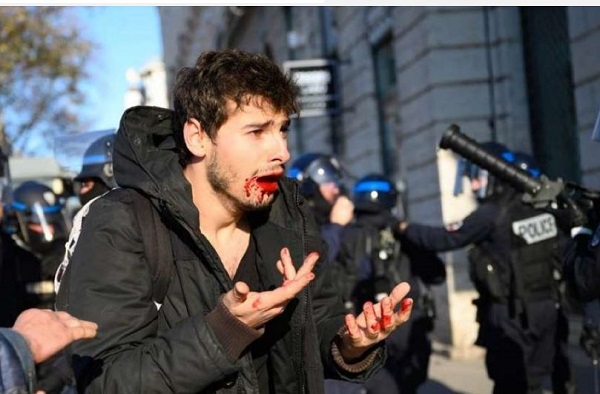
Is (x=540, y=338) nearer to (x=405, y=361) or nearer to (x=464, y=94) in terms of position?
(x=405, y=361)

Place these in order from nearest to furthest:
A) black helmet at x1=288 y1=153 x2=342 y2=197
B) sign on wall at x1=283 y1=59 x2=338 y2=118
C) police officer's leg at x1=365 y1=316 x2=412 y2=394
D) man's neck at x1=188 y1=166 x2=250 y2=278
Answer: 1. man's neck at x1=188 y1=166 x2=250 y2=278
2. police officer's leg at x1=365 y1=316 x2=412 y2=394
3. black helmet at x1=288 y1=153 x2=342 y2=197
4. sign on wall at x1=283 y1=59 x2=338 y2=118

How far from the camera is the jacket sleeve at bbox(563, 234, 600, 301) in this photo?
180 inches

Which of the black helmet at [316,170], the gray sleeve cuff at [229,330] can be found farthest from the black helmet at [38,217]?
the gray sleeve cuff at [229,330]

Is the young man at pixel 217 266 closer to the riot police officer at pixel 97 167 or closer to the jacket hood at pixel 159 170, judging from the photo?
the jacket hood at pixel 159 170

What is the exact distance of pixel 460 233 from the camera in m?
7.29

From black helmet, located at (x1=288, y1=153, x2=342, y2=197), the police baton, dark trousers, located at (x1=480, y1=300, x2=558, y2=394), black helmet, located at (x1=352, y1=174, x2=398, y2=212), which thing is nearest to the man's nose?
the police baton

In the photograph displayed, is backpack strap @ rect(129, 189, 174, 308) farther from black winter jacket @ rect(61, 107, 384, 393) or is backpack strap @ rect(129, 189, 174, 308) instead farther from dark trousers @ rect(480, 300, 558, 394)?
dark trousers @ rect(480, 300, 558, 394)

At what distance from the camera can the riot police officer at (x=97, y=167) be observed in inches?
208

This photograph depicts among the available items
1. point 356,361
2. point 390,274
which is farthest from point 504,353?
point 356,361

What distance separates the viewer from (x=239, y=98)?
2.94 meters

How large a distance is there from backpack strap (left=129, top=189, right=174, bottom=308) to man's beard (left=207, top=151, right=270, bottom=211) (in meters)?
0.22

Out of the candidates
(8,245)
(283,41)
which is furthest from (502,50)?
(283,41)

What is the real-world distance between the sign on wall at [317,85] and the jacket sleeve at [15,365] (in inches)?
571

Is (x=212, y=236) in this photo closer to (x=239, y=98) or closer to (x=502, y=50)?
(x=239, y=98)
